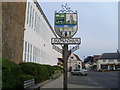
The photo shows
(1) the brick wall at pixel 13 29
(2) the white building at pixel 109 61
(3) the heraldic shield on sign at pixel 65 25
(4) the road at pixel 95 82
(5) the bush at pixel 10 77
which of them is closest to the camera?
(3) the heraldic shield on sign at pixel 65 25

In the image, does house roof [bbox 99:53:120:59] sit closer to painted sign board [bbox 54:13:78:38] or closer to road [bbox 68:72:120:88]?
road [bbox 68:72:120:88]

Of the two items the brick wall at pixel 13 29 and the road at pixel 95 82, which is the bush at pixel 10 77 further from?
the road at pixel 95 82

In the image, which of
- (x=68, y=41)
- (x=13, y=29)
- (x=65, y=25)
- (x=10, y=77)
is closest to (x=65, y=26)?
(x=65, y=25)

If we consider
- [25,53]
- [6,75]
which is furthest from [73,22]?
[25,53]

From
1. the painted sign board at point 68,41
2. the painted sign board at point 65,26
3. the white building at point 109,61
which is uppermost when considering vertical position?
the painted sign board at point 65,26

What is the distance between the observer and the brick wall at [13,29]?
1397 cm

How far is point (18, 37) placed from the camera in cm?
1720

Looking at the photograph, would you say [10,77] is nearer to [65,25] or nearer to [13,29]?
[65,25]

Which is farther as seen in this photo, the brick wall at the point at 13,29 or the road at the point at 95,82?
the road at the point at 95,82

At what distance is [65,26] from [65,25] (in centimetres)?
5

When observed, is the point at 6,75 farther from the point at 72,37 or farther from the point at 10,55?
the point at 10,55

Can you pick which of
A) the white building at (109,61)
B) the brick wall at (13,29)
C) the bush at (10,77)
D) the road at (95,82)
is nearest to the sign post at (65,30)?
the bush at (10,77)

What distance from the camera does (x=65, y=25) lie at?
775 centimetres

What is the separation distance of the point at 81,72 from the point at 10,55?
26243mm
